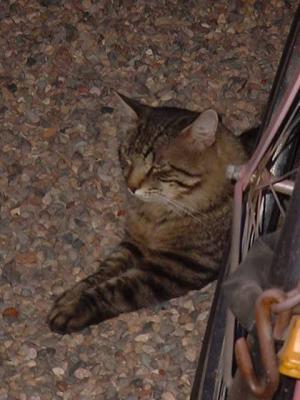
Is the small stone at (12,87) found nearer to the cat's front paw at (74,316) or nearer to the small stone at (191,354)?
the cat's front paw at (74,316)

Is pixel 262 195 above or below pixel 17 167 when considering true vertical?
above

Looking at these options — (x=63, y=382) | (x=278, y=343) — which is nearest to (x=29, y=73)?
(x=63, y=382)

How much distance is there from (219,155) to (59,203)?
0.44m

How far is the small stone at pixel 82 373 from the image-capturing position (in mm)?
1907

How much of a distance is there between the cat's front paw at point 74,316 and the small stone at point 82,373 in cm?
9

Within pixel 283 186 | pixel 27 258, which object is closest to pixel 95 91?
pixel 27 258

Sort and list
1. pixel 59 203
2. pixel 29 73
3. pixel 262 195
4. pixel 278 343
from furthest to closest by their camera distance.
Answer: pixel 29 73, pixel 59 203, pixel 262 195, pixel 278 343

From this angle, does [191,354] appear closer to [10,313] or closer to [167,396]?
[167,396]

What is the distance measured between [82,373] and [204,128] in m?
0.60

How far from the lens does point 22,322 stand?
1990 mm

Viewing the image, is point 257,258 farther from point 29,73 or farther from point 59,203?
point 29,73

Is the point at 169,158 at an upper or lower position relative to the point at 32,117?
upper

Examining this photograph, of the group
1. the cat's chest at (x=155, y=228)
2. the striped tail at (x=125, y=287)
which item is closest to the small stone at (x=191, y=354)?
the striped tail at (x=125, y=287)

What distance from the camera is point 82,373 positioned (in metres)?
1.91
